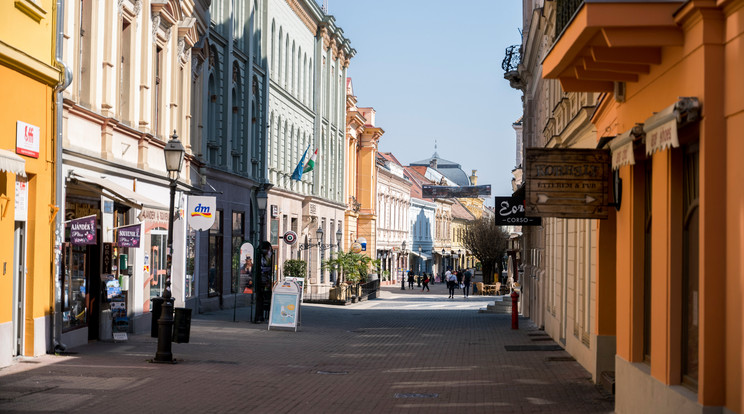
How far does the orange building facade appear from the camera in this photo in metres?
7.00

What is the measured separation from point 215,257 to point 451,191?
227 ft

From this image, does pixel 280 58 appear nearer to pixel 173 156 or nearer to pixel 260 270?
pixel 260 270

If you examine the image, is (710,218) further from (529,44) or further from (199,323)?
(529,44)

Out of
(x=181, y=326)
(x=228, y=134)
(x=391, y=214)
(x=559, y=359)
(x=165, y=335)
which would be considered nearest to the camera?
(x=165, y=335)

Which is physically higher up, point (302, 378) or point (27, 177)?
point (27, 177)

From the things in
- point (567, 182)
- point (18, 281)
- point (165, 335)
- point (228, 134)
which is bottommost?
point (165, 335)

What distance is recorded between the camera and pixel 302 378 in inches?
597

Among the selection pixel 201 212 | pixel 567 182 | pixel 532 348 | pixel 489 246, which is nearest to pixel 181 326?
pixel 532 348

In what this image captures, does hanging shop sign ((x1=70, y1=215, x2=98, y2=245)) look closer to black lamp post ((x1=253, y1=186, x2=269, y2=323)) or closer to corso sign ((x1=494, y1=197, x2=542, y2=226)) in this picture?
black lamp post ((x1=253, y1=186, x2=269, y2=323))

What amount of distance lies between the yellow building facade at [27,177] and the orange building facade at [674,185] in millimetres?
7738

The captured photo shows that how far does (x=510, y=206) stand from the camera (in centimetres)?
2538

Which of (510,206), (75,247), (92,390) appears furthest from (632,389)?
(510,206)

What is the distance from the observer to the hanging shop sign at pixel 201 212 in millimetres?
25531

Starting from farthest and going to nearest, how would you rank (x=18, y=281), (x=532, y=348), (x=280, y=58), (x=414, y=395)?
(x=280, y=58) → (x=532, y=348) → (x=18, y=281) → (x=414, y=395)
